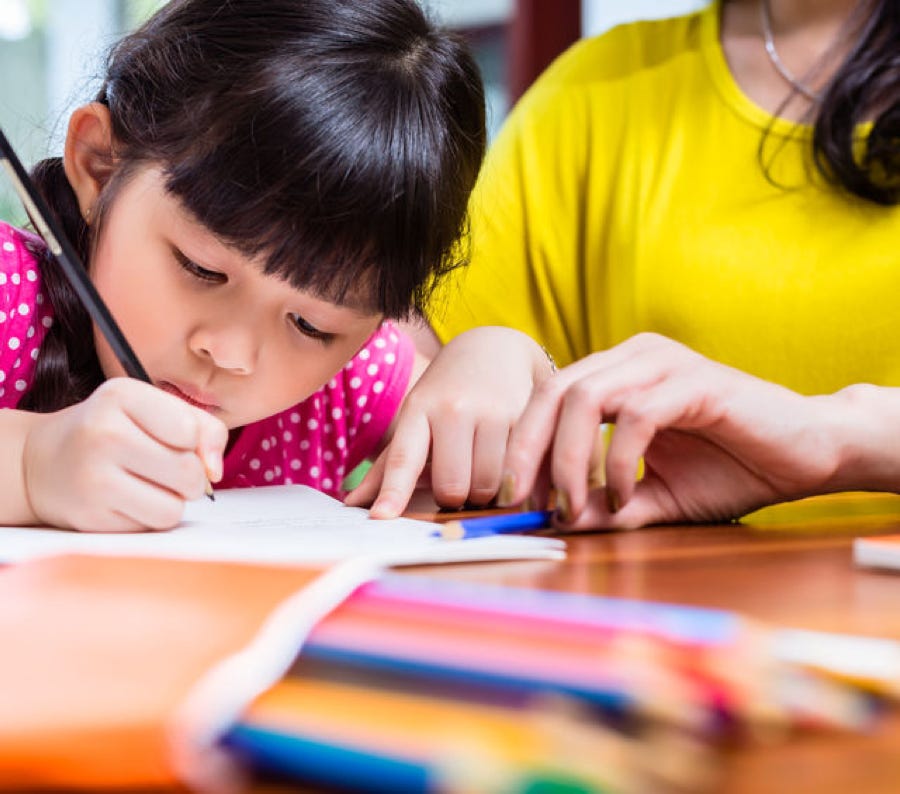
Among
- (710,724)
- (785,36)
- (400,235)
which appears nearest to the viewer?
(710,724)

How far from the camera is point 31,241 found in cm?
83

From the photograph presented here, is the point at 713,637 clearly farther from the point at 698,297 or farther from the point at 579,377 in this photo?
the point at 698,297

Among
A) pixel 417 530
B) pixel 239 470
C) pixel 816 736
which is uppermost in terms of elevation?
pixel 816 736

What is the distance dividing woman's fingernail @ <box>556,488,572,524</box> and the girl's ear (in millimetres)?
402

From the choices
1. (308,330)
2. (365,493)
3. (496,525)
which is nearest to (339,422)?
(308,330)

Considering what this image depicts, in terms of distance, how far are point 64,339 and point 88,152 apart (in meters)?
0.13

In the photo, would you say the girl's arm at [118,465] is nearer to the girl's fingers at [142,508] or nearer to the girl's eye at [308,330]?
the girl's fingers at [142,508]

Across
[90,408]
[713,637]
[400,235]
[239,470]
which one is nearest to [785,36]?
[400,235]

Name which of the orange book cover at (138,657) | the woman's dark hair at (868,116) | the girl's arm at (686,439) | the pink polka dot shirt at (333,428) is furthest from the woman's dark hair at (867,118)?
the orange book cover at (138,657)

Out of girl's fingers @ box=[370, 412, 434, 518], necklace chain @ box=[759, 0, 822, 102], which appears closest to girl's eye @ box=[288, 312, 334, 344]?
girl's fingers @ box=[370, 412, 434, 518]

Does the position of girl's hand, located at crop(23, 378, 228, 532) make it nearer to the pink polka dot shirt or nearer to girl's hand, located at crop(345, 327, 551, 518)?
girl's hand, located at crop(345, 327, 551, 518)

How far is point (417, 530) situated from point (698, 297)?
53 cm

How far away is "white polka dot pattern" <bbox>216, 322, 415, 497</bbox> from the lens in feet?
3.20

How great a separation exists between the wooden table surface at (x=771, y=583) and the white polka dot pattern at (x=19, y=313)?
0.42 meters
